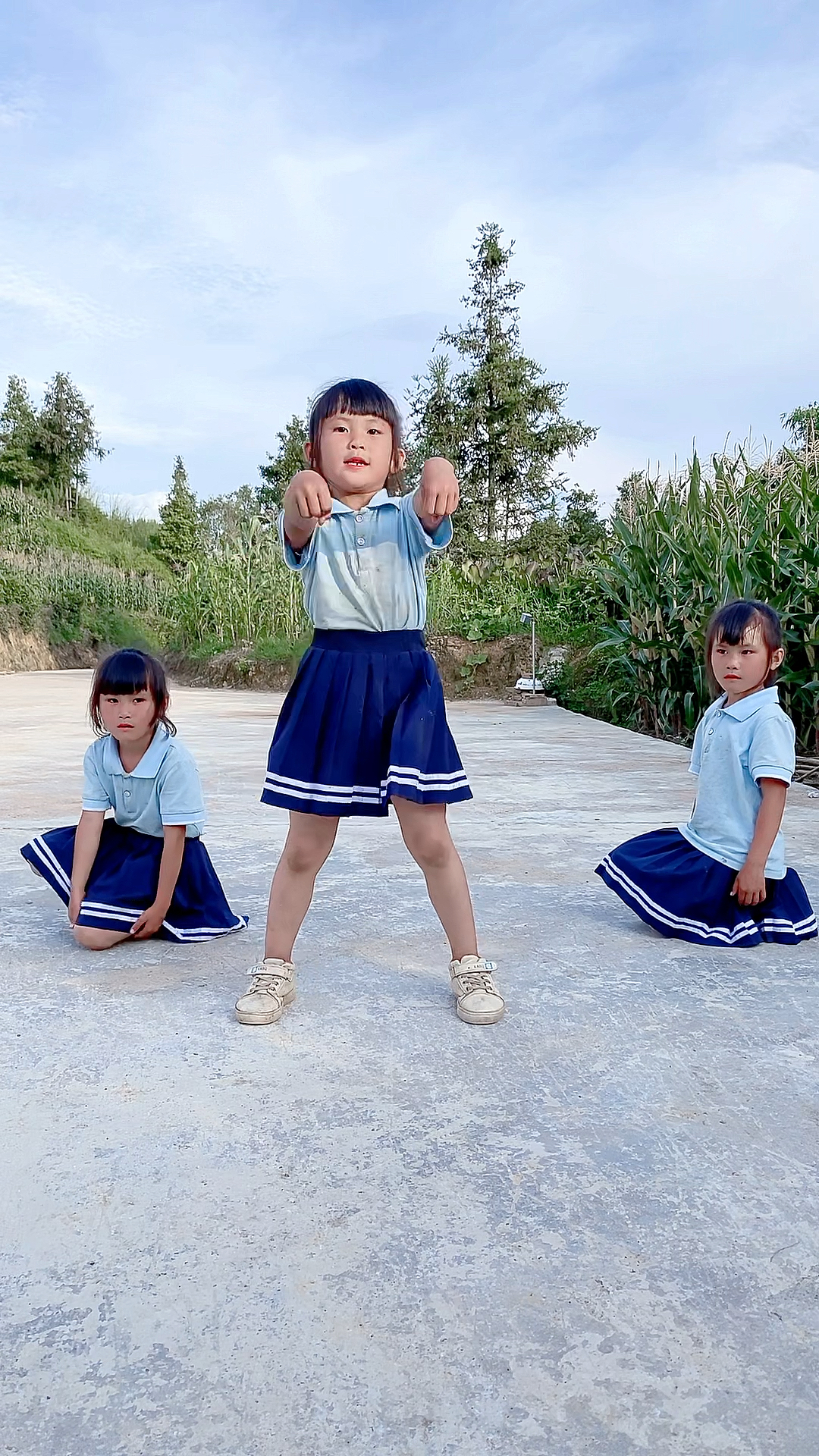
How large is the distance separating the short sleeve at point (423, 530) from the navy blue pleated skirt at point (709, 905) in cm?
91

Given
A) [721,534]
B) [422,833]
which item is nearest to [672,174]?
[721,534]

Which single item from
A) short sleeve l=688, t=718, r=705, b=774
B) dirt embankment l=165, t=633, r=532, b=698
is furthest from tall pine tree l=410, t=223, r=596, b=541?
short sleeve l=688, t=718, r=705, b=774

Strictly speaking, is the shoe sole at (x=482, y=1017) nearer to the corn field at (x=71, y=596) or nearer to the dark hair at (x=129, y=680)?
the dark hair at (x=129, y=680)

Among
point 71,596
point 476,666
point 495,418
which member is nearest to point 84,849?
point 476,666

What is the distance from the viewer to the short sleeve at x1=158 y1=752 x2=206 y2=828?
2096 millimetres

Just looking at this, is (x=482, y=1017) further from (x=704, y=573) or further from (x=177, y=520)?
(x=177, y=520)

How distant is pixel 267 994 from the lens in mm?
1739

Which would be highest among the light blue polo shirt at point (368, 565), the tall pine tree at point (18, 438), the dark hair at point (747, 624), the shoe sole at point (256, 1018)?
the tall pine tree at point (18, 438)

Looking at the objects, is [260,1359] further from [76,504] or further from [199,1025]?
[76,504]

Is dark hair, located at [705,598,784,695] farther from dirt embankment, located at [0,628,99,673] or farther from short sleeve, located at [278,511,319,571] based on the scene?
dirt embankment, located at [0,628,99,673]

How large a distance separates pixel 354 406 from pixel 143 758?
2.80ft

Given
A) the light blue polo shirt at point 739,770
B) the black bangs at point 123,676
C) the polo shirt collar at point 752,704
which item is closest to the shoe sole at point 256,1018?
the black bangs at point 123,676

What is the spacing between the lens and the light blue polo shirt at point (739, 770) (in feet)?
7.07

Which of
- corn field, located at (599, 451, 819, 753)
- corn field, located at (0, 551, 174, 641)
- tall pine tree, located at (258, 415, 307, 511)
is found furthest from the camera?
tall pine tree, located at (258, 415, 307, 511)
